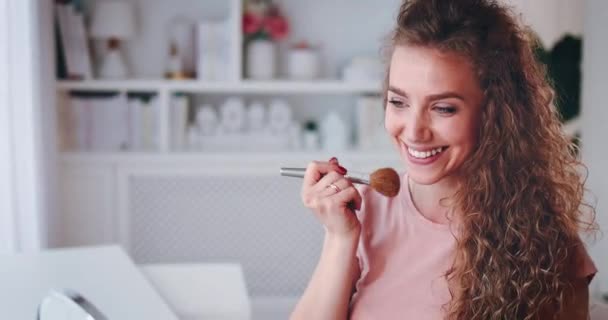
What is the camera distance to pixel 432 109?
1.07 m

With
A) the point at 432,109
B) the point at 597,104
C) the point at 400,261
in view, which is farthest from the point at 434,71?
the point at 597,104

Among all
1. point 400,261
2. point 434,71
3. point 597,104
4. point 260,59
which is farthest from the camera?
point 260,59

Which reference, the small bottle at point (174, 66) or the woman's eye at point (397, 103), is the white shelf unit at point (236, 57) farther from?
the woman's eye at point (397, 103)

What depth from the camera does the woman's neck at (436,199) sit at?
1191 millimetres

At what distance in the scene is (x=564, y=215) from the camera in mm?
1141

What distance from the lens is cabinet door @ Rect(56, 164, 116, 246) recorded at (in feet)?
10.5

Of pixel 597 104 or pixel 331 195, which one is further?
pixel 597 104

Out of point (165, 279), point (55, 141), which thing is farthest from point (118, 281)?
point (55, 141)

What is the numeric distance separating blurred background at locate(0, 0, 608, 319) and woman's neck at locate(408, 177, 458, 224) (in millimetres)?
1969

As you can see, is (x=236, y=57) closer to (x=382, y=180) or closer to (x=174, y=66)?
(x=174, y=66)

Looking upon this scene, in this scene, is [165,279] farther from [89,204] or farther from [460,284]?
[89,204]

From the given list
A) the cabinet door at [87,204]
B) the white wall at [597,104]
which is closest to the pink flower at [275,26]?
the cabinet door at [87,204]

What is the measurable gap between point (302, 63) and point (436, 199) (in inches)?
84.2

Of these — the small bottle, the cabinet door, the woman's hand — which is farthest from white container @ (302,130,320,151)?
the woman's hand
